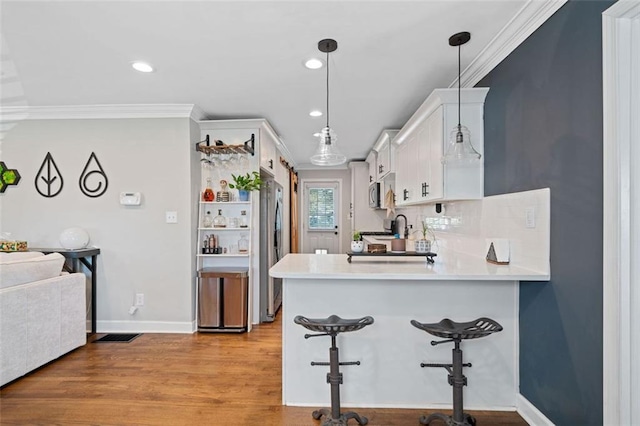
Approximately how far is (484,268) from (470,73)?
1593 mm

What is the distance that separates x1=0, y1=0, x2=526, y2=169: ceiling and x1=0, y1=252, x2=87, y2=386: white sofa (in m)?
1.59

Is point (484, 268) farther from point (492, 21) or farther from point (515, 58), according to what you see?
point (492, 21)

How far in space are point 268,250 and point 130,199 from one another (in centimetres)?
164

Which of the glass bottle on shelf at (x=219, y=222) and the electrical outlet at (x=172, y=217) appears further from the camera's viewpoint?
the glass bottle on shelf at (x=219, y=222)

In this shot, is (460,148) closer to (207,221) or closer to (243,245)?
(243,245)

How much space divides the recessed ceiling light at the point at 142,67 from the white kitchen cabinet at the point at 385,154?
9.31 feet

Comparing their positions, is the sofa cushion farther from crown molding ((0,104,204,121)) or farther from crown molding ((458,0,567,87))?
crown molding ((458,0,567,87))

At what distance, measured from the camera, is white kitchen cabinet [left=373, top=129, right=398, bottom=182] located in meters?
4.34

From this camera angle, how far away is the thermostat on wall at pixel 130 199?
354cm

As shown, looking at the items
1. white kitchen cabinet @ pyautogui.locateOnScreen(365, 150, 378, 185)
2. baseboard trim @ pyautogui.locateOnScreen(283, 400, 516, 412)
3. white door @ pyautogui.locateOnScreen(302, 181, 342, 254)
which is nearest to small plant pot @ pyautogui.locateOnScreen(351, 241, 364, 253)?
baseboard trim @ pyautogui.locateOnScreen(283, 400, 516, 412)

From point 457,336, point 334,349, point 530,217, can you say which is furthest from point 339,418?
point 530,217

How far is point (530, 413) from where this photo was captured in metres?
1.96

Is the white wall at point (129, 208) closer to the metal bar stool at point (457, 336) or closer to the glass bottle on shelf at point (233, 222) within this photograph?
the glass bottle on shelf at point (233, 222)

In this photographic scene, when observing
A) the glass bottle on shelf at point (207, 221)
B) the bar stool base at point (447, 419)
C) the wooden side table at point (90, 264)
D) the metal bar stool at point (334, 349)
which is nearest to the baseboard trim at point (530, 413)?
the bar stool base at point (447, 419)
